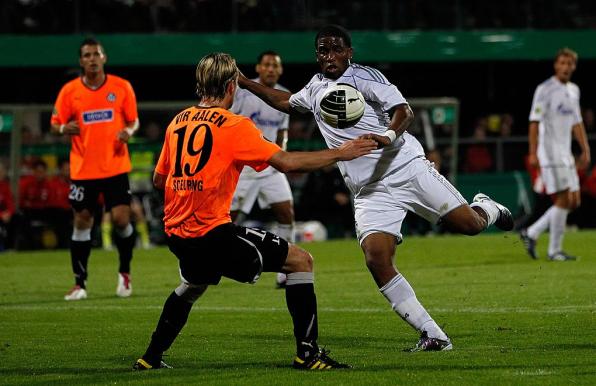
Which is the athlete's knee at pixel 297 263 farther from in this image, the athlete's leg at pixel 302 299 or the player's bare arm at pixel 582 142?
the player's bare arm at pixel 582 142

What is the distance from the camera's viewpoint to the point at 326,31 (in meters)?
9.27

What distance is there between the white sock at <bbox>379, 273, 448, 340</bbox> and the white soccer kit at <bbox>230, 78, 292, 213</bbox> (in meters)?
5.93

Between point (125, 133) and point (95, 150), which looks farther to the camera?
point (95, 150)

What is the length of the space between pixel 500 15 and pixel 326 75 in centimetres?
2210

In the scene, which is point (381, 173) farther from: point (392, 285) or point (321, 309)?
point (321, 309)

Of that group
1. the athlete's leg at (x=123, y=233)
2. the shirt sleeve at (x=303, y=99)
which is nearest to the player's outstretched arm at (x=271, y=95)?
the shirt sleeve at (x=303, y=99)

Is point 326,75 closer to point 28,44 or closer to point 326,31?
point 326,31

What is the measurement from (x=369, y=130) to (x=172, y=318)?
2.11 metres

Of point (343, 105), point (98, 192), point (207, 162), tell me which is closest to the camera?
point (207, 162)

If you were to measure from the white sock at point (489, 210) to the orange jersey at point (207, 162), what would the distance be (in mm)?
2715

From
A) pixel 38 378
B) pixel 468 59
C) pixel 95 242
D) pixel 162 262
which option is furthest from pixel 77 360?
pixel 468 59

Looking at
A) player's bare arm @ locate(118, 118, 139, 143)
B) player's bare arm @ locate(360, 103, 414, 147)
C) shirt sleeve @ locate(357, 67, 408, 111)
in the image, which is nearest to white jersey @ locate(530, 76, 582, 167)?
player's bare arm @ locate(118, 118, 139, 143)

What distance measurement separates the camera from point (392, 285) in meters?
9.12

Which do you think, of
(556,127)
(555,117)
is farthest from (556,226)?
(555,117)
